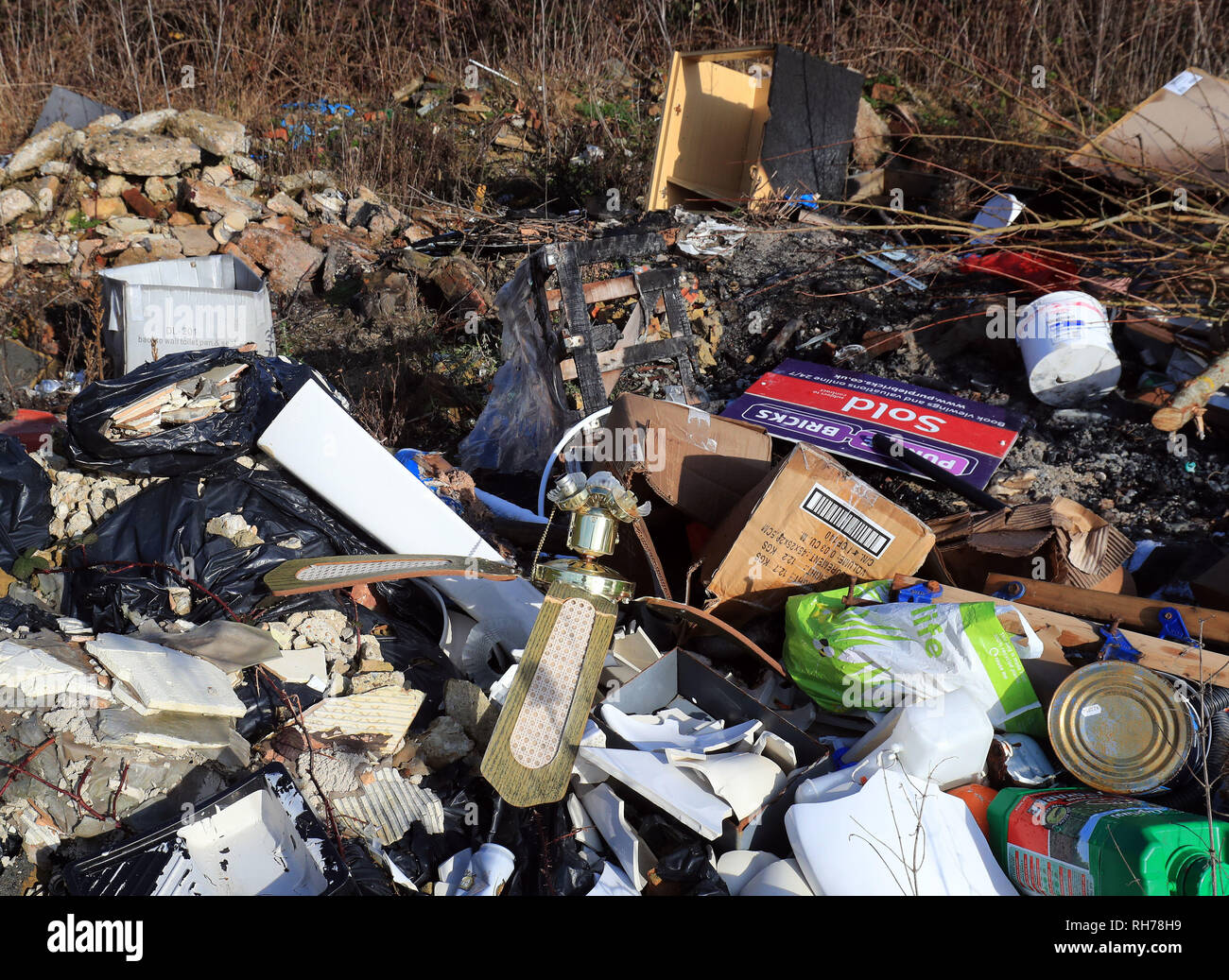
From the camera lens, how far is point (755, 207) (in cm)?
517

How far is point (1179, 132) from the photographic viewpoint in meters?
4.70

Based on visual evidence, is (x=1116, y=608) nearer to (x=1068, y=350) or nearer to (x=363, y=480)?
(x=1068, y=350)

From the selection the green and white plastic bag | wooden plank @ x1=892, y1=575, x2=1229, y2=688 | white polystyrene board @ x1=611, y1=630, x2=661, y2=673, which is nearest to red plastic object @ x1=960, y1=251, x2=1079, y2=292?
wooden plank @ x1=892, y1=575, x2=1229, y2=688

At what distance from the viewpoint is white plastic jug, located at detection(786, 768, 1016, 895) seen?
69.6 inches

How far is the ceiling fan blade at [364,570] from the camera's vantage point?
232 cm

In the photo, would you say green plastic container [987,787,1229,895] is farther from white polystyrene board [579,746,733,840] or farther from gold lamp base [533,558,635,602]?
gold lamp base [533,558,635,602]

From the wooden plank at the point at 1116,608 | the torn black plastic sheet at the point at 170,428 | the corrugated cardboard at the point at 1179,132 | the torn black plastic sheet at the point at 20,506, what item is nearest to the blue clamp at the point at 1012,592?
the wooden plank at the point at 1116,608

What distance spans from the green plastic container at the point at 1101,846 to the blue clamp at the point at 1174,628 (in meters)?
0.62

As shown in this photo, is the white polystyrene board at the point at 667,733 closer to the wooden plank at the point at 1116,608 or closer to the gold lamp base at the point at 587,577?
the gold lamp base at the point at 587,577

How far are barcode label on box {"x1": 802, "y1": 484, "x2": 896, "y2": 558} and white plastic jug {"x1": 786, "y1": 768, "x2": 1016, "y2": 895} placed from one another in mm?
878

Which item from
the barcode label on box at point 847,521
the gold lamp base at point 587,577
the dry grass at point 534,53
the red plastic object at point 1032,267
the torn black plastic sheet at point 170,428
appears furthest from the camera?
the dry grass at point 534,53
